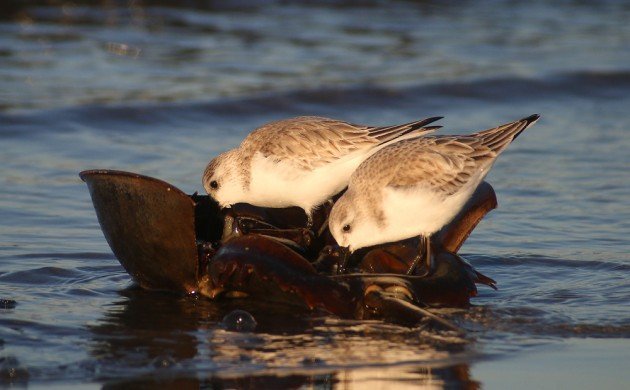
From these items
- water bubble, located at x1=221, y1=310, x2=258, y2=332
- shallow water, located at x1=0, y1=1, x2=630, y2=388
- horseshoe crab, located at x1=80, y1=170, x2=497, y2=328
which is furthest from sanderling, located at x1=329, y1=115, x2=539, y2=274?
water bubble, located at x1=221, y1=310, x2=258, y2=332

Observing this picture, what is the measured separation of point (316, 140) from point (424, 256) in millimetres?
1260

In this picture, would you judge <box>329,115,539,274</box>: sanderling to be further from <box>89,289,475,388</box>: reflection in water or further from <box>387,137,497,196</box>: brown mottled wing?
<box>89,289,475,388</box>: reflection in water

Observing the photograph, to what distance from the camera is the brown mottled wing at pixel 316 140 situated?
25.0 ft

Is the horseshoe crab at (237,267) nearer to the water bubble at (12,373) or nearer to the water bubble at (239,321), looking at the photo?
the water bubble at (239,321)

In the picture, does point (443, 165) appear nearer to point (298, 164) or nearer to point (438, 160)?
point (438, 160)

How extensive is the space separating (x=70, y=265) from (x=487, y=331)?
276cm

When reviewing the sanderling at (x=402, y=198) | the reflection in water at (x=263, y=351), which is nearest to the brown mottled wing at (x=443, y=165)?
the sanderling at (x=402, y=198)

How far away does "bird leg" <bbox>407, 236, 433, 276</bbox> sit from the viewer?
6586 millimetres

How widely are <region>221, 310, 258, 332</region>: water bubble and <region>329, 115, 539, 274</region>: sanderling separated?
108 cm

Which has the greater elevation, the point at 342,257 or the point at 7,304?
the point at 342,257

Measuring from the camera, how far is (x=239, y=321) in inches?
239

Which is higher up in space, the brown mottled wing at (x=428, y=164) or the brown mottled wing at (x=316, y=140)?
the brown mottled wing at (x=316, y=140)

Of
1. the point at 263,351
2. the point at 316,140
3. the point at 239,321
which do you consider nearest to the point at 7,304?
the point at 239,321

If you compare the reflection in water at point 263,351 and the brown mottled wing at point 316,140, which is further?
the brown mottled wing at point 316,140
